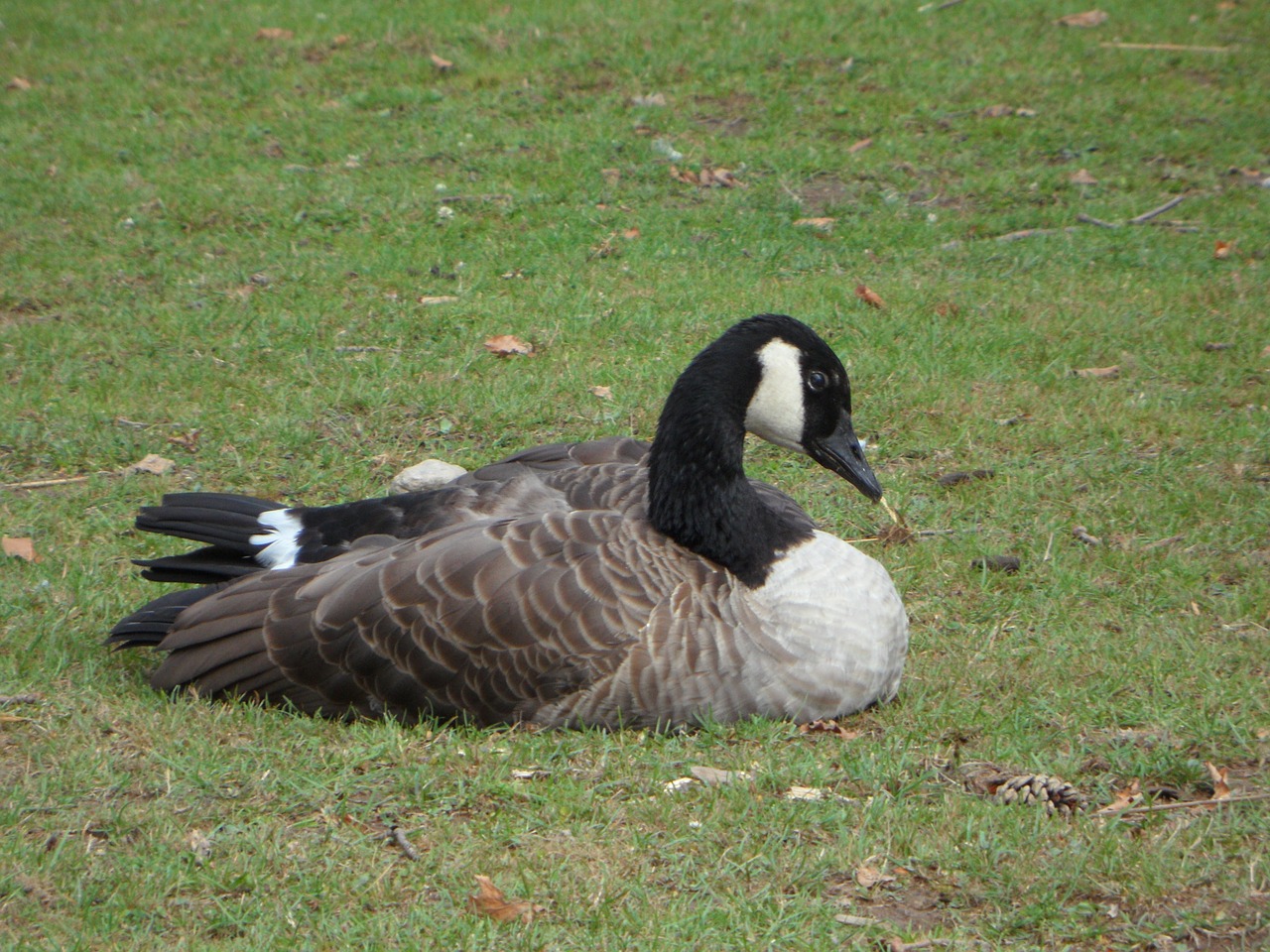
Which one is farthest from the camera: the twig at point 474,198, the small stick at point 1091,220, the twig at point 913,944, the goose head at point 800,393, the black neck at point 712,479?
the twig at point 474,198

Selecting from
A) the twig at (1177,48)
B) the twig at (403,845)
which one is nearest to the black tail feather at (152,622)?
the twig at (403,845)

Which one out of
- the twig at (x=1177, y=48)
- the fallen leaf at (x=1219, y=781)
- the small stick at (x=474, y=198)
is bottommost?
the fallen leaf at (x=1219, y=781)

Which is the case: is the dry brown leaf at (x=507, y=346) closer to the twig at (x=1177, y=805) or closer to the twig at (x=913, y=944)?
the twig at (x=1177, y=805)

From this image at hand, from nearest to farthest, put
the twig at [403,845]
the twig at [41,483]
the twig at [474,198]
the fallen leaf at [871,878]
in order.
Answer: the fallen leaf at [871,878]
the twig at [403,845]
the twig at [41,483]
the twig at [474,198]

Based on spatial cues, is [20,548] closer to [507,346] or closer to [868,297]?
[507,346]

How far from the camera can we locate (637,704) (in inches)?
165

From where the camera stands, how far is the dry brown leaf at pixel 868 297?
7.97 metres

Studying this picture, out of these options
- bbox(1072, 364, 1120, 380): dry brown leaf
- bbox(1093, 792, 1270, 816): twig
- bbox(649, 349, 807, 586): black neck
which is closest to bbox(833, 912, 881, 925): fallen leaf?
bbox(1093, 792, 1270, 816): twig

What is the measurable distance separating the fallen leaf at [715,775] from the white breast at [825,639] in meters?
0.34

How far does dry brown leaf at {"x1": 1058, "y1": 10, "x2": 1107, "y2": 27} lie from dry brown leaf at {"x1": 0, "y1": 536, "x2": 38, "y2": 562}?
1063 centimetres

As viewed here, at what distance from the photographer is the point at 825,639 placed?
427cm

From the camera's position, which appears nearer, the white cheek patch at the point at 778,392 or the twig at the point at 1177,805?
the twig at the point at 1177,805

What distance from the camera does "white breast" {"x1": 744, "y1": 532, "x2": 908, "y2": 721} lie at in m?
4.25

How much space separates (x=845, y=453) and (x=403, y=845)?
6.87ft
